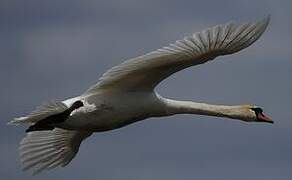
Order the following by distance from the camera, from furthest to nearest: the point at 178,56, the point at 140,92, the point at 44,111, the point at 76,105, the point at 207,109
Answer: the point at 207,109, the point at 140,92, the point at 76,105, the point at 178,56, the point at 44,111

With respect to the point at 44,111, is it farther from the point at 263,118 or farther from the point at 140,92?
the point at 263,118

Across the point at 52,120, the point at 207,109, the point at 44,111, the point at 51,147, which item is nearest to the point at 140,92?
the point at 207,109

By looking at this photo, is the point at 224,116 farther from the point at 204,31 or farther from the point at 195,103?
the point at 204,31

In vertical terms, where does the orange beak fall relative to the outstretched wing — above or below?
below

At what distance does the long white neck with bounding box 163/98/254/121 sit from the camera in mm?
23688

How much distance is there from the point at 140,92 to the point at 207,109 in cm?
149

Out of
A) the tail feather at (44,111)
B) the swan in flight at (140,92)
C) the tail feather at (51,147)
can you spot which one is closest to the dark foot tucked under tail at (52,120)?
the swan in flight at (140,92)

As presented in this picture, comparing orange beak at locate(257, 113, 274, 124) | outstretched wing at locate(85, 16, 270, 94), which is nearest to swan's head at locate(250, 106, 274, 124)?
orange beak at locate(257, 113, 274, 124)

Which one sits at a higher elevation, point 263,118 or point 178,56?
point 178,56

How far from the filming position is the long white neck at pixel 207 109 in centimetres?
2369

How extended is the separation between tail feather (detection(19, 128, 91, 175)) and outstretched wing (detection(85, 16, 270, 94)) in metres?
2.72

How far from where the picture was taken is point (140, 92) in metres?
23.5

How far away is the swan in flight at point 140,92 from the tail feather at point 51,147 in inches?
102

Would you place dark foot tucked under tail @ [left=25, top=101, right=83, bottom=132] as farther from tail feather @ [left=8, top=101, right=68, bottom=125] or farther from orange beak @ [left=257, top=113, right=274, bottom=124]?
orange beak @ [left=257, top=113, right=274, bottom=124]
